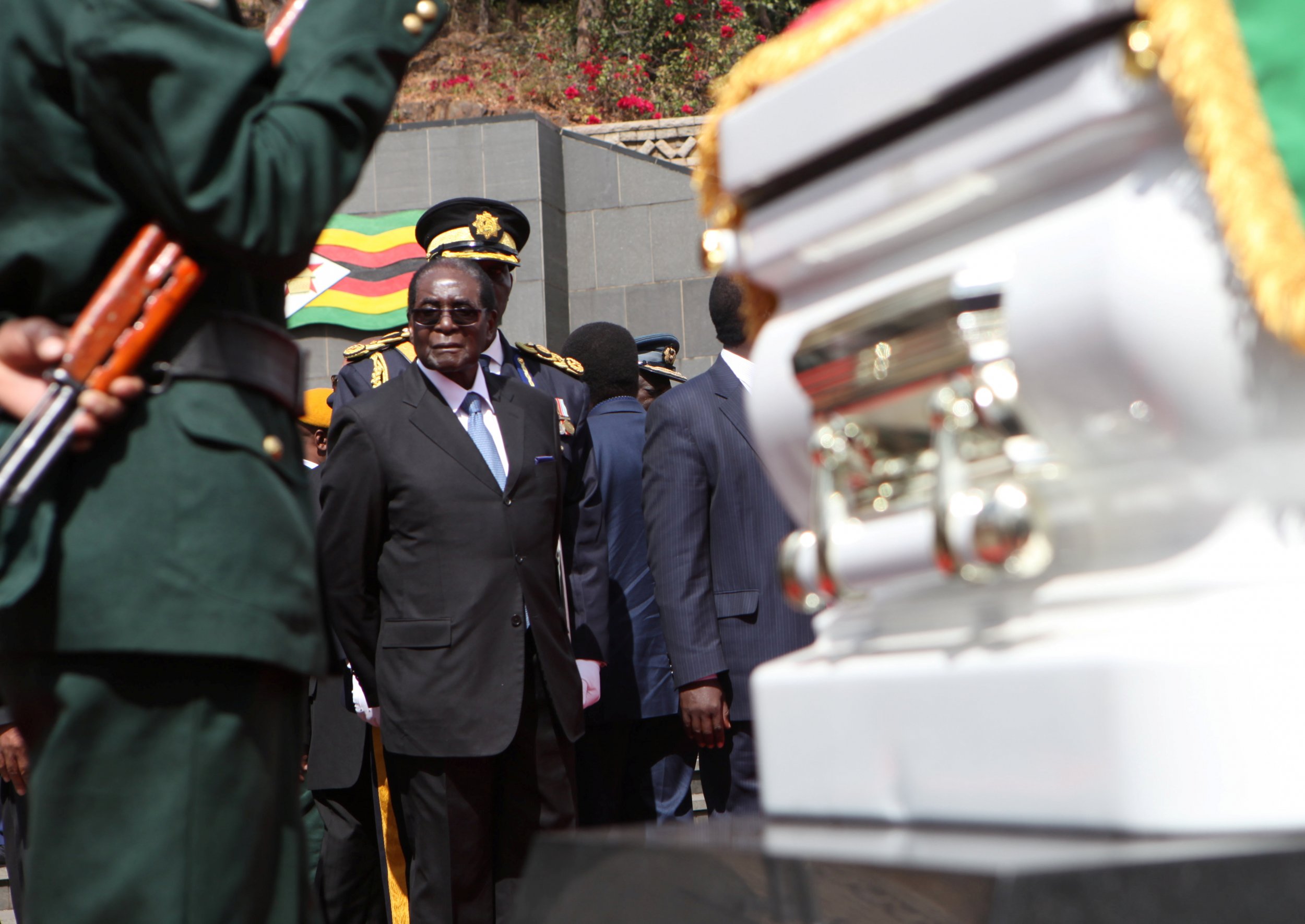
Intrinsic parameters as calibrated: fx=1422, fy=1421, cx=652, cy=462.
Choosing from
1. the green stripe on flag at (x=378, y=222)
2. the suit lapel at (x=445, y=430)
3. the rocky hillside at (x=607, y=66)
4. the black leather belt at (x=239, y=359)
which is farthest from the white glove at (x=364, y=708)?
the rocky hillside at (x=607, y=66)

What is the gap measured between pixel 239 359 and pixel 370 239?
26.1 feet

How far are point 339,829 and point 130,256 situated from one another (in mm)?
2890

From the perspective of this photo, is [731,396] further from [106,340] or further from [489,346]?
[106,340]

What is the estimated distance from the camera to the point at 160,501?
4.54 ft

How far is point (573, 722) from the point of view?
10.4ft

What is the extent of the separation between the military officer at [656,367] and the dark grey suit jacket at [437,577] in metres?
2.23

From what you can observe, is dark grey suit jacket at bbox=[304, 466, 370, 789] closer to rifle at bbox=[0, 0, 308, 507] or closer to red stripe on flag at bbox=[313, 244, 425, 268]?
rifle at bbox=[0, 0, 308, 507]

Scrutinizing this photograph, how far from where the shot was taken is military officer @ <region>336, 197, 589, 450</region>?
4.21 meters

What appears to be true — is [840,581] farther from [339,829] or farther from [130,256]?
[339,829]

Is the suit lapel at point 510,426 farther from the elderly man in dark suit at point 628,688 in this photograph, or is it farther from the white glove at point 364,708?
the white glove at point 364,708

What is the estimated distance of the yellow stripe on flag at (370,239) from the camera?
9.15 metres

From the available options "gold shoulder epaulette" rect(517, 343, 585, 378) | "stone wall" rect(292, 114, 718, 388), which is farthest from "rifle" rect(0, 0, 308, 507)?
"stone wall" rect(292, 114, 718, 388)

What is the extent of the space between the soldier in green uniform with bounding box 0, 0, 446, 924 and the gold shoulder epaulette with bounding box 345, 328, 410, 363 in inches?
121

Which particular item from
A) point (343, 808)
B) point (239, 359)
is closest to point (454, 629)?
point (343, 808)
